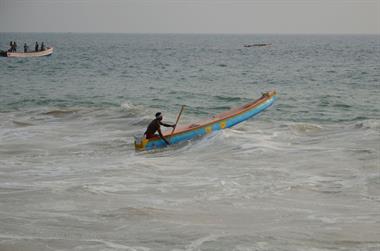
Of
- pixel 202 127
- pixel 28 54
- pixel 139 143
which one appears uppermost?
pixel 202 127

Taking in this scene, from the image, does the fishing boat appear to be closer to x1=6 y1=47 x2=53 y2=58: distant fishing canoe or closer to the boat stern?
the boat stern

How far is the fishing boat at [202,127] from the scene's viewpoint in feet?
55.0

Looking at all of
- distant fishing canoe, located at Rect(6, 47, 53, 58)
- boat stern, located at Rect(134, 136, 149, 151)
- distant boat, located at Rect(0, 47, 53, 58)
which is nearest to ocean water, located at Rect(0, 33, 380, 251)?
boat stern, located at Rect(134, 136, 149, 151)

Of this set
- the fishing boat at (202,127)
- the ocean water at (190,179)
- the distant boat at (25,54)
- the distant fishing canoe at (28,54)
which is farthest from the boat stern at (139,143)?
the distant fishing canoe at (28,54)

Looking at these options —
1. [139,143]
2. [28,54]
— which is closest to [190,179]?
[139,143]

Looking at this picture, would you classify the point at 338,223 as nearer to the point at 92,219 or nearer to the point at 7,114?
the point at 92,219

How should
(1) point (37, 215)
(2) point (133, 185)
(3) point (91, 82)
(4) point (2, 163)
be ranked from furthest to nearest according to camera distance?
(3) point (91, 82)
(4) point (2, 163)
(2) point (133, 185)
(1) point (37, 215)

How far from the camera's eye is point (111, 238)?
29.3 feet

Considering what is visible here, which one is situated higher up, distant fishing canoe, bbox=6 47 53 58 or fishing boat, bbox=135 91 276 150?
fishing boat, bbox=135 91 276 150

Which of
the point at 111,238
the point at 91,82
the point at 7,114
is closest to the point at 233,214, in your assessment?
the point at 111,238

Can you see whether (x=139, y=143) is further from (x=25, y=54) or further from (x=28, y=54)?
(x=28, y=54)

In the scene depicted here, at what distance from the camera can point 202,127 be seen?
706 inches

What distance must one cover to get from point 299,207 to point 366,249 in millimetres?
2243

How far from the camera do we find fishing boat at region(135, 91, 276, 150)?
55.0ft
